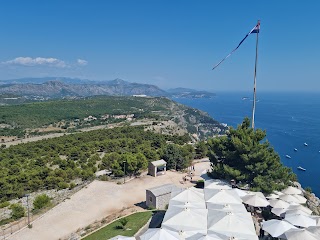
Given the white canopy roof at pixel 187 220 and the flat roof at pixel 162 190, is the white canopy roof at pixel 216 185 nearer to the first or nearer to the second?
the flat roof at pixel 162 190

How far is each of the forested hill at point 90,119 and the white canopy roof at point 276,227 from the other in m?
56.7

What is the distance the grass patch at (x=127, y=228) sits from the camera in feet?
49.6

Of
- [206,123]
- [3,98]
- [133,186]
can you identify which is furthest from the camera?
[3,98]

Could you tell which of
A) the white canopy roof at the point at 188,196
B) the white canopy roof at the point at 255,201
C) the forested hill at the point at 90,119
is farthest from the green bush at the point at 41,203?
the forested hill at the point at 90,119

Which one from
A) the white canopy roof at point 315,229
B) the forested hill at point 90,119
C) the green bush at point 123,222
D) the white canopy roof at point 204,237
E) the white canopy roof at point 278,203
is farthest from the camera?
the forested hill at point 90,119

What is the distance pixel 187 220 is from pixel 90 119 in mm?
99319

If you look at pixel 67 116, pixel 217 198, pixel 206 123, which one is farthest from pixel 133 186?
pixel 206 123

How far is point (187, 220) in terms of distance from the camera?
1339cm

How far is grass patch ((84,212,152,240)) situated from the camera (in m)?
15.1

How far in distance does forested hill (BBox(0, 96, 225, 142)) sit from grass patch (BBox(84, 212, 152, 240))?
53.5m

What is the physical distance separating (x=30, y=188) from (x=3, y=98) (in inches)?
7661

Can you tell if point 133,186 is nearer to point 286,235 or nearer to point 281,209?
point 281,209

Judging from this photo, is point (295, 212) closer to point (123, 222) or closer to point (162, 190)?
point (162, 190)

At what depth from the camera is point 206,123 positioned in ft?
421
